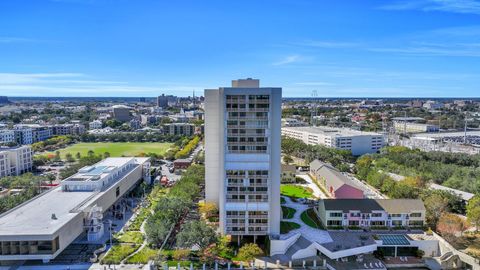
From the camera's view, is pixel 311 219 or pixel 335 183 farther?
pixel 335 183

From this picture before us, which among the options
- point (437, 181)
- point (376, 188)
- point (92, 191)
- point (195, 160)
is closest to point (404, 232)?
point (376, 188)

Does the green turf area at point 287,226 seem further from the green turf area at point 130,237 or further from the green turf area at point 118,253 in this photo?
the green turf area at point 118,253

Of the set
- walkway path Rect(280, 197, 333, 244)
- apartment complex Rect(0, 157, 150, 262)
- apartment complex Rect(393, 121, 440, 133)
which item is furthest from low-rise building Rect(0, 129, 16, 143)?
apartment complex Rect(393, 121, 440, 133)

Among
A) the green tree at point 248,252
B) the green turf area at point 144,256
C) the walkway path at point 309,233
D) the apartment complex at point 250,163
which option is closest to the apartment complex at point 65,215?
the green turf area at point 144,256

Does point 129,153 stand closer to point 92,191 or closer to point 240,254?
point 92,191

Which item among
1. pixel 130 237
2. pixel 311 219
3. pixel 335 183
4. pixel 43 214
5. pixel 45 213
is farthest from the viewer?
pixel 335 183

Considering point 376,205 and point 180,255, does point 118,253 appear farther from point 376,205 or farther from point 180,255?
point 376,205

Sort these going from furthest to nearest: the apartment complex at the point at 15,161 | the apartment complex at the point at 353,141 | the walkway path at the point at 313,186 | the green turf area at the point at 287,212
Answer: the apartment complex at the point at 353,141 → the apartment complex at the point at 15,161 → the walkway path at the point at 313,186 → the green turf area at the point at 287,212

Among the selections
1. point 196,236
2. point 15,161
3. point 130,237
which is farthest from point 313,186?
point 15,161

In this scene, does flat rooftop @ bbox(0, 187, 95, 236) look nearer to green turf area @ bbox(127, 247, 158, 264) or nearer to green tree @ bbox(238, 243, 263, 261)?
green turf area @ bbox(127, 247, 158, 264)
